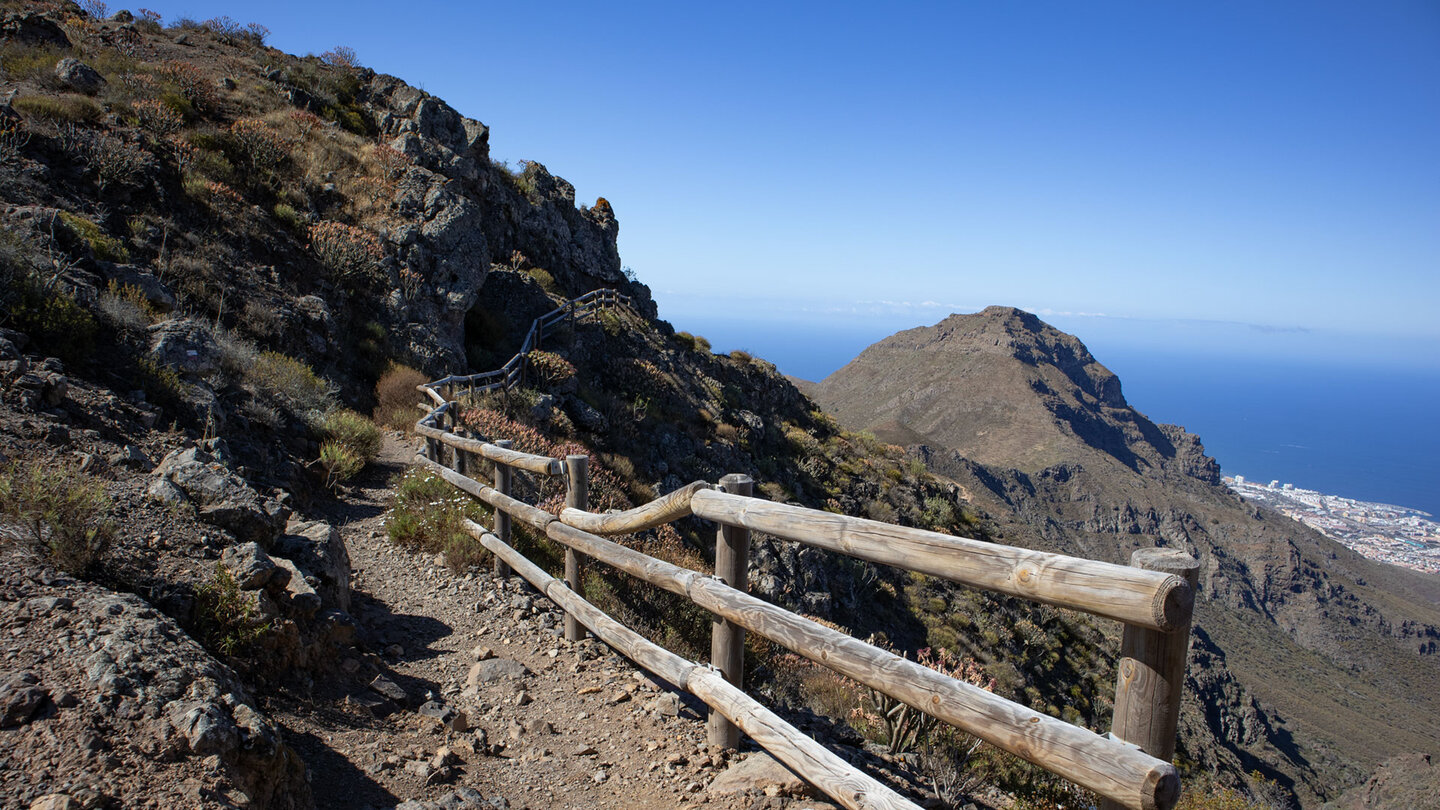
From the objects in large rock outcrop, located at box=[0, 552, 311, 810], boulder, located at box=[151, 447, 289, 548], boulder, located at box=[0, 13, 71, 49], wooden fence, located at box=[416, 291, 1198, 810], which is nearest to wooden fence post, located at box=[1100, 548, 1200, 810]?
wooden fence, located at box=[416, 291, 1198, 810]

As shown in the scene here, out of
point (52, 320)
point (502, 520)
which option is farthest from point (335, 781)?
point (52, 320)

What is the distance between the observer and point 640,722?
4.22 metres

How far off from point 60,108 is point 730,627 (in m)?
17.0

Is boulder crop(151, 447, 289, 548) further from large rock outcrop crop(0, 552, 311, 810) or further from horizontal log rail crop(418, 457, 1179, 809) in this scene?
horizontal log rail crop(418, 457, 1179, 809)

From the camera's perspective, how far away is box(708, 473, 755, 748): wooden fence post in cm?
369

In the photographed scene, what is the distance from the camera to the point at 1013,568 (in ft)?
7.66

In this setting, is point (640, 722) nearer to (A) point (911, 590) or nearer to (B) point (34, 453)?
(B) point (34, 453)

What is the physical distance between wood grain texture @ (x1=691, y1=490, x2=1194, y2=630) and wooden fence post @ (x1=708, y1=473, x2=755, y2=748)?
0.41m

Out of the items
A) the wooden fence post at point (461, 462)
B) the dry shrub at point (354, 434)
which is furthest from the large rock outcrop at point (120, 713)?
the dry shrub at point (354, 434)

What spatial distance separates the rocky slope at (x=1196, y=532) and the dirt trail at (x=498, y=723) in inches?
849

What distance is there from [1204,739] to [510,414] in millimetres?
27751

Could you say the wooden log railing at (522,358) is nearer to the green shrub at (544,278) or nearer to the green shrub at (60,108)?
the green shrub at (544,278)

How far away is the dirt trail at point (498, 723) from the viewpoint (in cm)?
341

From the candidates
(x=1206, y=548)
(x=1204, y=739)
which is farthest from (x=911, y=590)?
(x=1206, y=548)
